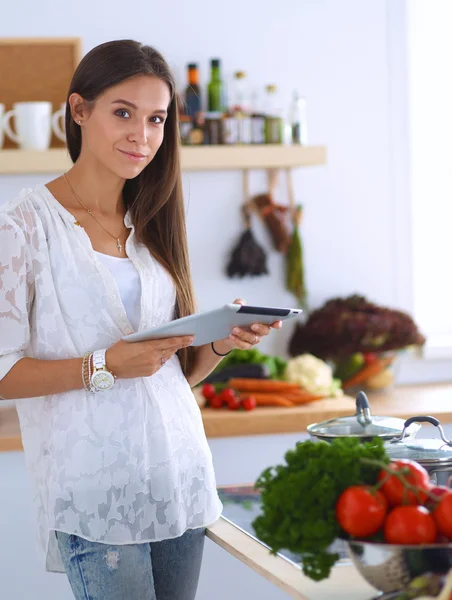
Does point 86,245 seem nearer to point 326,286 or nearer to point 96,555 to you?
point 96,555

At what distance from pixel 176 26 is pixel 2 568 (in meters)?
1.98

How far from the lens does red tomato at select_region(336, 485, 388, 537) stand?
114 centimetres

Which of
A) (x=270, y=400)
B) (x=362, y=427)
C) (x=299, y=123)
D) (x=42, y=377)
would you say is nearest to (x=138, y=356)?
(x=42, y=377)

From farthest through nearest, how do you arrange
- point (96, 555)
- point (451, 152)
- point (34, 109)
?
1. point (451, 152)
2. point (34, 109)
3. point (96, 555)

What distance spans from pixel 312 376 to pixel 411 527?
7.10 ft

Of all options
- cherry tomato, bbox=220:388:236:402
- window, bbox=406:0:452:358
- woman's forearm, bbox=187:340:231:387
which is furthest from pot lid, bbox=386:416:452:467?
window, bbox=406:0:452:358

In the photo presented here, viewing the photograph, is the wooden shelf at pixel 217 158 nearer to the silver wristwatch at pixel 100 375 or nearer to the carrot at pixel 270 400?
the carrot at pixel 270 400

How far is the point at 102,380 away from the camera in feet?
5.18

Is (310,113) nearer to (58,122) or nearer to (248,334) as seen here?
(58,122)

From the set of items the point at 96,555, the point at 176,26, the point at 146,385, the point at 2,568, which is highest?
the point at 176,26

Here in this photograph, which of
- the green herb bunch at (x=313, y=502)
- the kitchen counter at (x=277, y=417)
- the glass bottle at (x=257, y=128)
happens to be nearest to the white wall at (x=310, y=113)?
the glass bottle at (x=257, y=128)

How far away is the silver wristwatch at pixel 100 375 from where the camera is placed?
5.17ft

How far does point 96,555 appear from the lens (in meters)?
1.59

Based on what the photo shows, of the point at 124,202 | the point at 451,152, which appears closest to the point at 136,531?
the point at 124,202
